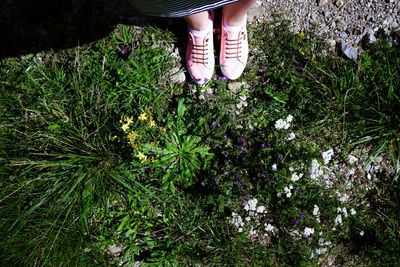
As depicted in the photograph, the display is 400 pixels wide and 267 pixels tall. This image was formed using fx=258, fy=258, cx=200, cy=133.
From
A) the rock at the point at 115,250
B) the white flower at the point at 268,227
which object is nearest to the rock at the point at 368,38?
the white flower at the point at 268,227

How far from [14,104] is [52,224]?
4.71ft

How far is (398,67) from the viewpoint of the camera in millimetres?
2787

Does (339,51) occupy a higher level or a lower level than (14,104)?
higher

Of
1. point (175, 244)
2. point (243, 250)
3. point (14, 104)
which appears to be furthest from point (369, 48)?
point (14, 104)

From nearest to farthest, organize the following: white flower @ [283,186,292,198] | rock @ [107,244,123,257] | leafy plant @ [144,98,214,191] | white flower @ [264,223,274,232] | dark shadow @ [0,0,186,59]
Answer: white flower @ [283,186,292,198], white flower @ [264,223,274,232], leafy plant @ [144,98,214,191], rock @ [107,244,123,257], dark shadow @ [0,0,186,59]

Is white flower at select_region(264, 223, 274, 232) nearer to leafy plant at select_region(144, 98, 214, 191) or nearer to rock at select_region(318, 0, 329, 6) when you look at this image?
leafy plant at select_region(144, 98, 214, 191)

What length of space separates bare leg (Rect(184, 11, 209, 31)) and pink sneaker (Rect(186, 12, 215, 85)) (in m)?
0.14

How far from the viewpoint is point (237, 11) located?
246 cm

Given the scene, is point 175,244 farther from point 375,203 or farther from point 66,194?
point 375,203

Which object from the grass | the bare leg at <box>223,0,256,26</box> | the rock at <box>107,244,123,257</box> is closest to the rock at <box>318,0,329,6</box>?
the grass

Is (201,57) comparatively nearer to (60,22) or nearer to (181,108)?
(181,108)

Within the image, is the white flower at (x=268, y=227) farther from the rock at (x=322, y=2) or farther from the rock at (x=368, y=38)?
the rock at (x=322, y=2)

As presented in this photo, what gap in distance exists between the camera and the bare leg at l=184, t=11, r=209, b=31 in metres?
2.36

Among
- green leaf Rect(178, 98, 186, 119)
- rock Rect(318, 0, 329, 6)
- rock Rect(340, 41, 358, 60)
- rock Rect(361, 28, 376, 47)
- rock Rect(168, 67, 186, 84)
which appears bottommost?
green leaf Rect(178, 98, 186, 119)
